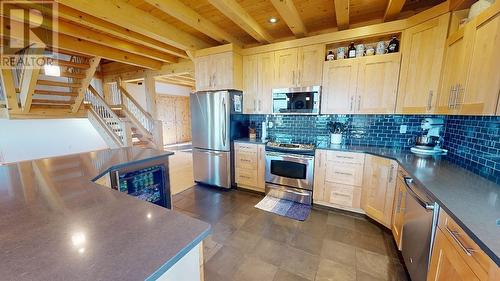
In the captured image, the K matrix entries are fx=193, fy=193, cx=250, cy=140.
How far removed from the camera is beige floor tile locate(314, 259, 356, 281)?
1.63 metres

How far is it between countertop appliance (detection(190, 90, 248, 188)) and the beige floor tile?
6.58 feet

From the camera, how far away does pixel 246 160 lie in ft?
10.9

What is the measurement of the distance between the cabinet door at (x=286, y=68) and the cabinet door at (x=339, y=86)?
45 centimetres

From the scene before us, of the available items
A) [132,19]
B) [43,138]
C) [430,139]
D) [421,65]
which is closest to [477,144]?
[430,139]

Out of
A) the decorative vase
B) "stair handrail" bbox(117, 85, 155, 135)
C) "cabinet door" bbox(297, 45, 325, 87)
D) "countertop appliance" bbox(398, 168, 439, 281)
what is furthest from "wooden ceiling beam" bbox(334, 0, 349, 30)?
"stair handrail" bbox(117, 85, 155, 135)

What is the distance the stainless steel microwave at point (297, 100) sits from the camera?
2850mm

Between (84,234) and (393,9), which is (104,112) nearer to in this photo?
(84,234)

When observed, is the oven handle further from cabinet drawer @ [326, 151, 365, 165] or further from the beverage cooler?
the beverage cooler

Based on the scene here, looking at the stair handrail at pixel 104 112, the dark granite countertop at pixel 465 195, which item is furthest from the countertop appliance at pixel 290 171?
the stair handrail at pixel 104 112

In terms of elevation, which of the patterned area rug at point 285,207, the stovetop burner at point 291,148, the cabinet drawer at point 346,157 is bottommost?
the patterned area rug at point 285,207

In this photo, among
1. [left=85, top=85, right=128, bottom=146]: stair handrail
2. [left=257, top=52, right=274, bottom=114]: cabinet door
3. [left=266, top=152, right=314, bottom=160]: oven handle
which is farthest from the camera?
[left=85, top=85, right=128, bottom=146]: stair handrail

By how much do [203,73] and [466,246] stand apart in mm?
3604

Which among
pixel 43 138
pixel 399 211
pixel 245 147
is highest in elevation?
pixel 245 147

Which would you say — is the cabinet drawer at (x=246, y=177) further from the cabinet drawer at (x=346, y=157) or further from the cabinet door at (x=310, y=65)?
the cabinet door at (x=310, y=65)
